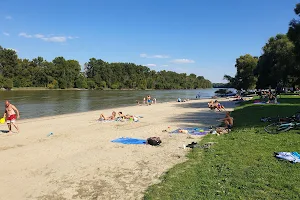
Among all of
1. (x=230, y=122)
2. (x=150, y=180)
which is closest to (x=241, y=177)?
(x=150, y=180)

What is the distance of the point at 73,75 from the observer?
426ft

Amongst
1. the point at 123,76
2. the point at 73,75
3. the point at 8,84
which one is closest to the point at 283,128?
the point at 8,84

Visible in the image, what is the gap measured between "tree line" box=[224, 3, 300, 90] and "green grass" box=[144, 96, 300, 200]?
53.9ft

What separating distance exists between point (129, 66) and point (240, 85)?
3946 inches

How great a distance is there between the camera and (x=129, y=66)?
162 meters

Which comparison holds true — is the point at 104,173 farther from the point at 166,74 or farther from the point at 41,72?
the point at 166,74

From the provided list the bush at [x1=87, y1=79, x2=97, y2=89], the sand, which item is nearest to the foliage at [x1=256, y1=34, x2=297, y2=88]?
the sand

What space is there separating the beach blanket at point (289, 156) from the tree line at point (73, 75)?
10970 cm

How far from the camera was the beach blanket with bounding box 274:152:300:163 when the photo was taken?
7.24 meters

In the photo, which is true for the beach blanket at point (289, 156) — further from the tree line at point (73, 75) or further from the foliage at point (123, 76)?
the foliage at point (123, 76)

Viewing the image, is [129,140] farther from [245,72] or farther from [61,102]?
[245,72]

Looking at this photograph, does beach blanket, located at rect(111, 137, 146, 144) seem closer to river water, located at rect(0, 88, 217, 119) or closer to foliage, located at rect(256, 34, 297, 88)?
river water, located at rect(0, 88, 217, 119)

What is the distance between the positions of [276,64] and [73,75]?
344 ft

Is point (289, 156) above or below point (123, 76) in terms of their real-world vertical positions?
below
